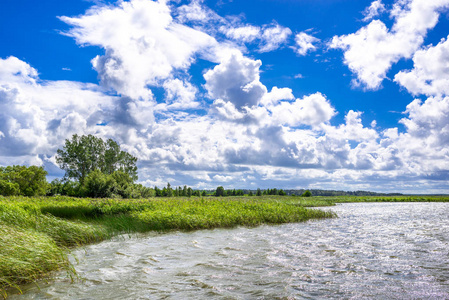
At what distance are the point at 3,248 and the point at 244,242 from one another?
451 inches

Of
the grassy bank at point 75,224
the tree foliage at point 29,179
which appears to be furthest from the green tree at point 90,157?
the grassy bank at point 75,224

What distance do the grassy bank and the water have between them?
87 centimetres

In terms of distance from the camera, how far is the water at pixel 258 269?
29.0 ft

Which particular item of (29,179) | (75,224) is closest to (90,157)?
(29,179)

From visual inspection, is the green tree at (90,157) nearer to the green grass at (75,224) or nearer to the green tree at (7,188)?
the green tree at (7,188)

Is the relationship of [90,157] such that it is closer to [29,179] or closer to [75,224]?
[29,179]

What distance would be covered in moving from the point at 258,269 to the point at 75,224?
11988 millimetres

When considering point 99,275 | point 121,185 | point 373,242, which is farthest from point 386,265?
point 121,185

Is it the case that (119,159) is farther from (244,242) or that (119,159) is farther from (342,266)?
(342,266)

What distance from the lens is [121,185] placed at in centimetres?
5850

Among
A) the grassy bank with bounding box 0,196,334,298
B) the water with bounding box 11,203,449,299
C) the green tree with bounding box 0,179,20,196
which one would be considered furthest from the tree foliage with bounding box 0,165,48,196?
the water with bounding box 11,203,449,299

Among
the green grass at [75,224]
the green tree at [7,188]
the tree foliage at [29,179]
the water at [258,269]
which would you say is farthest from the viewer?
the tree foliage at [29,179]

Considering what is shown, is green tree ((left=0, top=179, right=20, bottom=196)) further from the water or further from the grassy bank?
the water

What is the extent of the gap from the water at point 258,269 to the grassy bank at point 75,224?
0.87m
